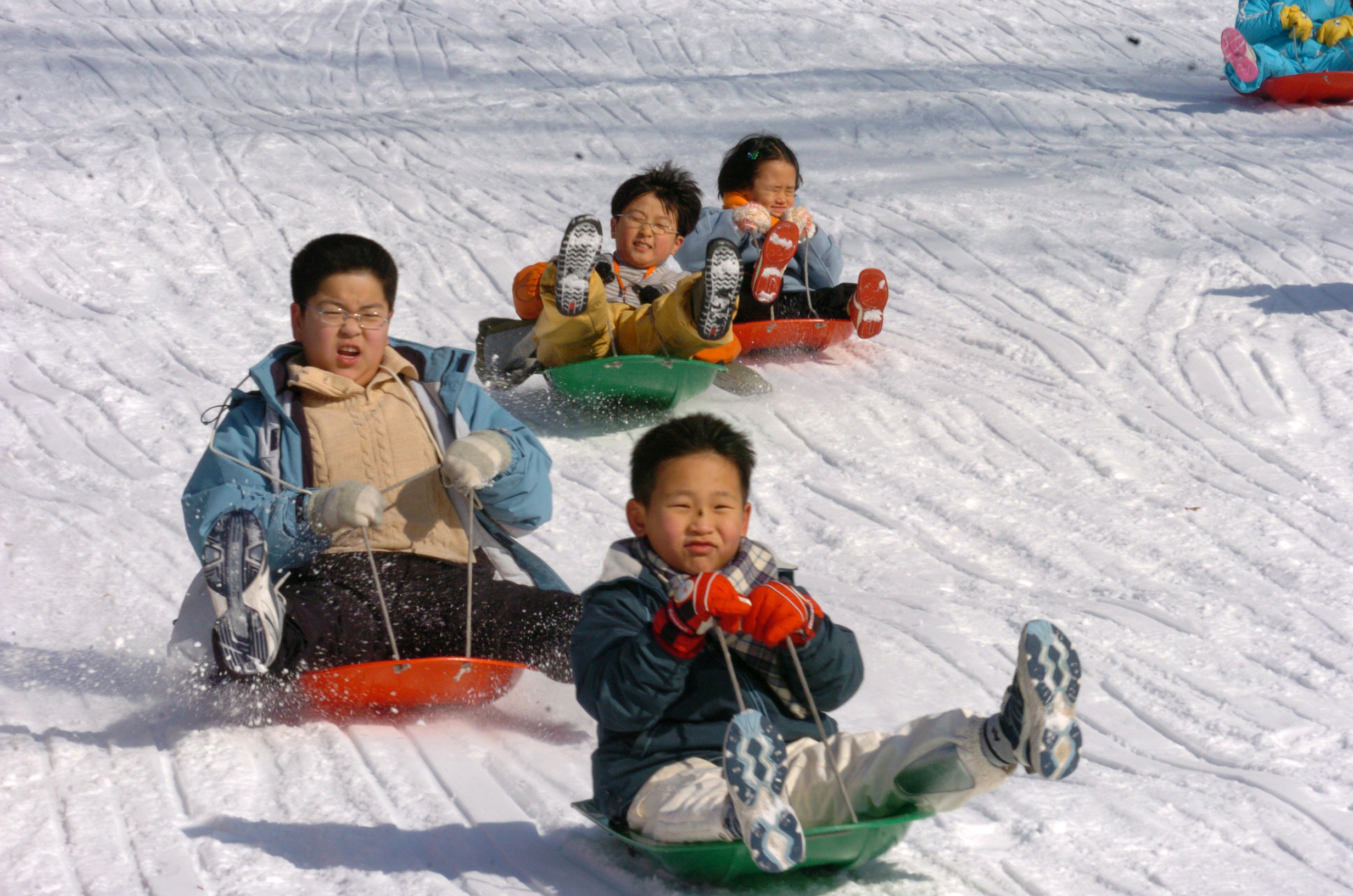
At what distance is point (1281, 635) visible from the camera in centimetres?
299

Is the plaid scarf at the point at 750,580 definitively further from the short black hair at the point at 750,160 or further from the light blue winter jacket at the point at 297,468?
the short black hair at the point at 750,160

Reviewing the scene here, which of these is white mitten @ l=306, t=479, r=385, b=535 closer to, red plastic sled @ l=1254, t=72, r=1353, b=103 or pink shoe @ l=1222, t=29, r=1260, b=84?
pink shoe @ l=1222, t=29, r=1260, b=84

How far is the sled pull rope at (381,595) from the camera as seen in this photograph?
7.64 ft

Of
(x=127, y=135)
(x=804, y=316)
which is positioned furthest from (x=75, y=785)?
(x=127, y=135)

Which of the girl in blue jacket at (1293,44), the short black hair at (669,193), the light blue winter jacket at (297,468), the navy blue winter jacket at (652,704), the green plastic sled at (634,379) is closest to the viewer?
the navy blue winter jacket at (652,704)

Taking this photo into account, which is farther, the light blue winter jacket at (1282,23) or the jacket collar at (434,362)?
the light blue winter jacket at (1282,23)

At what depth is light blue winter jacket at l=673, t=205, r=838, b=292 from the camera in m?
4.62

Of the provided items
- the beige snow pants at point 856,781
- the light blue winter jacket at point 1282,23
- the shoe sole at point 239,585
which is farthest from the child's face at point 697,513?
the light blue winter jacket at point 1282,23

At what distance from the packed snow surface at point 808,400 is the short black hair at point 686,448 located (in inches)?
22.2

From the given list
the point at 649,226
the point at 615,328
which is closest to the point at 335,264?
the point at 615,328

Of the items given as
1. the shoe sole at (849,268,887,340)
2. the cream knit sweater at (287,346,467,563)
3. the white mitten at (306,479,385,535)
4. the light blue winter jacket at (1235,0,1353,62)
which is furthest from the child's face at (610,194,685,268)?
the light blue winter jacket at (1235,0,1353,62)

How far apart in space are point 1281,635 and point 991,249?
3.02 meters

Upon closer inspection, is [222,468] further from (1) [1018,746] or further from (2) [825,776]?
(1) [1018,746]

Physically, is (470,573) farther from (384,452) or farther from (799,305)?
(799,305)
